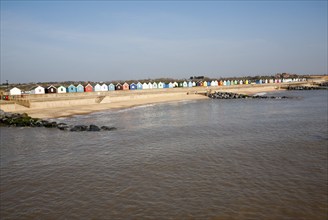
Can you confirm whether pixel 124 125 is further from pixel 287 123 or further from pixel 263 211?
pixel 263 211

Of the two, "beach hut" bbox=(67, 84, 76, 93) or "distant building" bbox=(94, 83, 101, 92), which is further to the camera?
"distant building" bbox=(94, 83, 101, 92)

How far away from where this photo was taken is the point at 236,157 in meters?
16.4

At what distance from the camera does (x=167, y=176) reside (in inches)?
535

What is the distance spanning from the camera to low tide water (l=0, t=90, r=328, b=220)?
401 inches

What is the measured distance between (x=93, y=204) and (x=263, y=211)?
6.44 metres

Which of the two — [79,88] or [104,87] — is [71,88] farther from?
[104,87]

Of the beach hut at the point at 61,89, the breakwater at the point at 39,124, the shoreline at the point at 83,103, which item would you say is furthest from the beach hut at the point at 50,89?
the breakwater at the point at 39,124

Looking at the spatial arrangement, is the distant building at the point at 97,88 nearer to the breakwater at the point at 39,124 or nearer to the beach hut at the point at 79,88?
the beach hut at the point at 79,88

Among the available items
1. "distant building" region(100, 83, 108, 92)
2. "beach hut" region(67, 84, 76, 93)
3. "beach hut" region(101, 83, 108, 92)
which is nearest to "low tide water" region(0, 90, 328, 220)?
"beach hut" region(67, 84, 76, 93)

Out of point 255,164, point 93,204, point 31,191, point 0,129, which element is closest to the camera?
point 93,204

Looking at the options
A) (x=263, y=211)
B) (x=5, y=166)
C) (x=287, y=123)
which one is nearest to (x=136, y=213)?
(x=263, y=211)

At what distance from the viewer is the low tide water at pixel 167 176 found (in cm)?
1018

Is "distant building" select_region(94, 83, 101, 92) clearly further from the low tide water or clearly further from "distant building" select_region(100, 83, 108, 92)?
the low tide water

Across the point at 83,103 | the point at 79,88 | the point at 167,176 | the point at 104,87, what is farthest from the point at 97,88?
the point at 167,176
